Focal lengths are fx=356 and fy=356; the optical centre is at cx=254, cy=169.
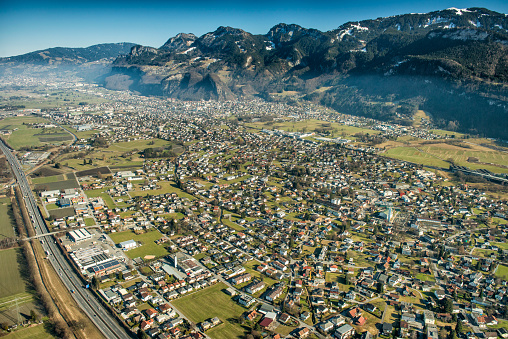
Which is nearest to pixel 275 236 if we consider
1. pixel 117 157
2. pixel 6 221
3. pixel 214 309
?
pixel 214 309

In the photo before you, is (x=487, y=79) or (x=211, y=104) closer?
(x=487, y=79)

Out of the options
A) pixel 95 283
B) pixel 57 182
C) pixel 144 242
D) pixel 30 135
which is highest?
pixel 30 135

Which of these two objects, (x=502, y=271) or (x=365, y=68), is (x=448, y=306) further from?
(x=365, y=68)

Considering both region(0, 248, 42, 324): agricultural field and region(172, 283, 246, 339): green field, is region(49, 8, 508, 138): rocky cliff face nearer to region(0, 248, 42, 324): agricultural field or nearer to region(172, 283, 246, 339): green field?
region(172, 283, 246, 339): green field

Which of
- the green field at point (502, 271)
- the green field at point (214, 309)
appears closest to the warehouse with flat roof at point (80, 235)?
the green field at point (214, 309)

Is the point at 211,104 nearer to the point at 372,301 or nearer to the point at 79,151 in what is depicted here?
the point at 79,151

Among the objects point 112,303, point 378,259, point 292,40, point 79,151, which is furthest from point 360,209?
point 292,40

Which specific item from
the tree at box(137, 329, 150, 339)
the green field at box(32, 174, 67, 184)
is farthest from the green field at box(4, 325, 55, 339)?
the green field at box(32, 174, 67, 184)

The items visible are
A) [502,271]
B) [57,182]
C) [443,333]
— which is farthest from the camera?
[57,182]
